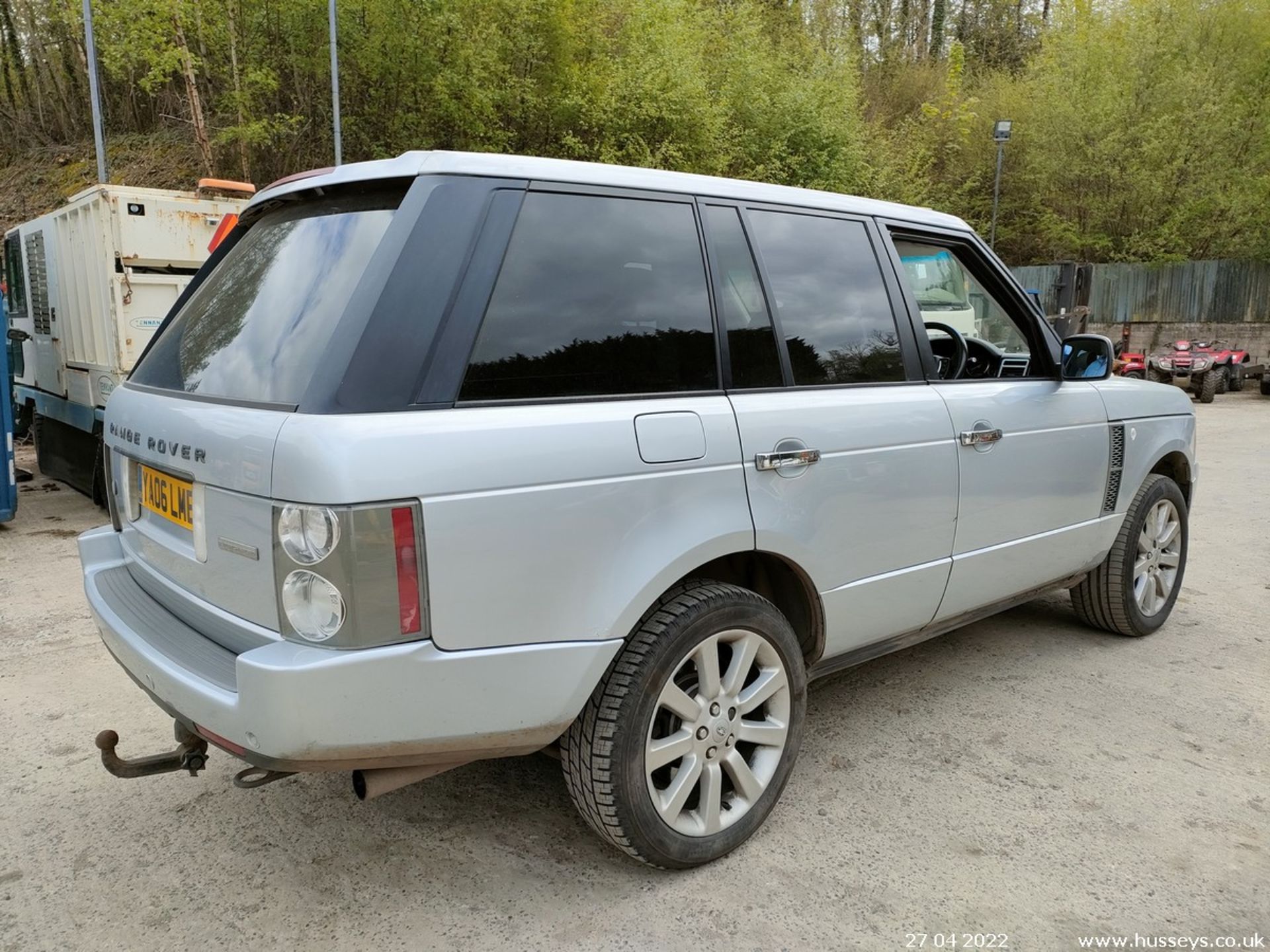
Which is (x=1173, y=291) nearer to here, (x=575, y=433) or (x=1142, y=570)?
(x=1142, y=570)

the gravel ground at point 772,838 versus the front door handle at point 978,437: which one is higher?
the front door handle at point 978,437

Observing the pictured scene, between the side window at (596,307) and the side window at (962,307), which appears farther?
the side window at (962,307)

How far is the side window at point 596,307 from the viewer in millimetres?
2143

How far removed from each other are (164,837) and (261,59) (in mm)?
15661

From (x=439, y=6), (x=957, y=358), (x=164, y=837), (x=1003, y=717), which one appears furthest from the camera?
(x=439, y=6)

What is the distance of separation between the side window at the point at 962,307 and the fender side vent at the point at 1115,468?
19.5 inches

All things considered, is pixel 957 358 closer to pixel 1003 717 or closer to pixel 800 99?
pixel 1003 717

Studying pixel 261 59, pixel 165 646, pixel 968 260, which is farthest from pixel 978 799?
pixel 261 59

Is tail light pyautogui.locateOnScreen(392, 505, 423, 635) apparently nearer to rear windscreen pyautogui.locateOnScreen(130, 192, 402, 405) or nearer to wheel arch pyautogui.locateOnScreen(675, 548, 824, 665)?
rear windscreen pyautogui.locateOnScreen(130, 192, 402, 405)

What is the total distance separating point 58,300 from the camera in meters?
8.15

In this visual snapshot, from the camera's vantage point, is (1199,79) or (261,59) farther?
(1199,79)

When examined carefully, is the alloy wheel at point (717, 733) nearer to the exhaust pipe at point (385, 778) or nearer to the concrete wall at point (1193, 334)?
the exhaust pipe at point (385, 778)

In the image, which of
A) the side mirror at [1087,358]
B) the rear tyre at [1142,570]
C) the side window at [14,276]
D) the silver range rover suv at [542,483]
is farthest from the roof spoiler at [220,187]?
the rear tyre at [1142,570]

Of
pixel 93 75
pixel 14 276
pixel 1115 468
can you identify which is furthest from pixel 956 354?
pixel 93 75
